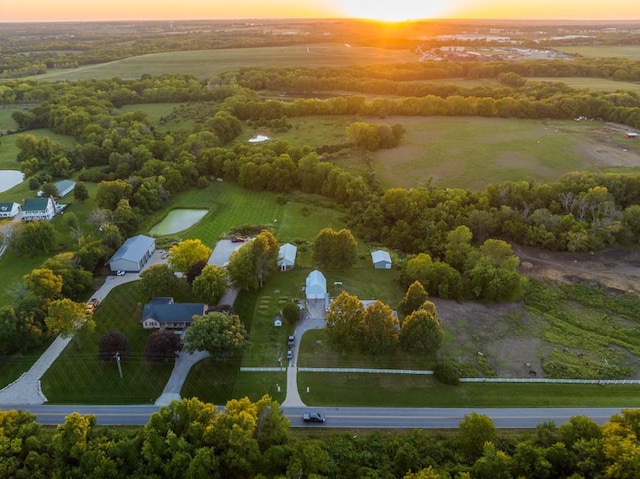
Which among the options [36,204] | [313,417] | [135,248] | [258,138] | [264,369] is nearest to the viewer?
[313,417]

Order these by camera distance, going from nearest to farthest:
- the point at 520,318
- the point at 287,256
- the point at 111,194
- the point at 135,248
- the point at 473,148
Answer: the point at 520,318
the point at 287,256
the point at 135,248
the point at 111,194
the point at 473,148

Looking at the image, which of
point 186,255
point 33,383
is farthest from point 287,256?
point 33,383

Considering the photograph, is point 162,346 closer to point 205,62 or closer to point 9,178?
point 9,178

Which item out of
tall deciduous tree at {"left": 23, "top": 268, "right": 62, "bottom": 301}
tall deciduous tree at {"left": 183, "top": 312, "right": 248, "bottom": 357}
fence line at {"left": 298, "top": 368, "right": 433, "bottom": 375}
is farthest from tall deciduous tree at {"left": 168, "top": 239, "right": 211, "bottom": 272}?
fence line at {"left": 298, "top": 368, "right": 433, "bottom": 375}

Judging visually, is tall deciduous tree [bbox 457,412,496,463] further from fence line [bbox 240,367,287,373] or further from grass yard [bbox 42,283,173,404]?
grass yard [bbox 42,283,173,404]

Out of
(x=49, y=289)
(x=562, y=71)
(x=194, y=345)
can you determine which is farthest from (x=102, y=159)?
(x=562, y=71)

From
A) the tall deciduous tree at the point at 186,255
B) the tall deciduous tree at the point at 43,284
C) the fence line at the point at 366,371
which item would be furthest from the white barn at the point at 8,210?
the fence line at the point at 366,371

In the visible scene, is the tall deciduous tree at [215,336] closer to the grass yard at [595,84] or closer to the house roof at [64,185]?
the house roof at [64,185]

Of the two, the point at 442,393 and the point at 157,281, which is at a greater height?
Answer: the point at 157,281
